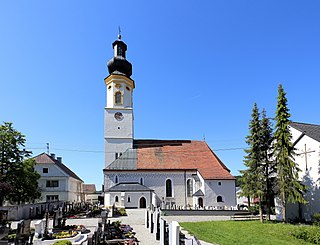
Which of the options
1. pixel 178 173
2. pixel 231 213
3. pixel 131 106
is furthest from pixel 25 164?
pixel 231 213

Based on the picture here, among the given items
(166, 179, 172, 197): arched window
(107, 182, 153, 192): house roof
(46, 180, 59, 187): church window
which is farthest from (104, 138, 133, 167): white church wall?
(46, 180, 59, 187): church window

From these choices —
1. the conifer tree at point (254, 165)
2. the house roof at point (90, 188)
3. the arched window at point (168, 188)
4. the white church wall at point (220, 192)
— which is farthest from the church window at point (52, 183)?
the house roof at point (90, 188)

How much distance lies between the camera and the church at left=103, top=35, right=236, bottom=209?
34594 mm

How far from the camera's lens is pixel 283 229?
61.1 ft

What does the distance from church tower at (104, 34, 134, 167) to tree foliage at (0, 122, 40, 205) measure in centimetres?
1088

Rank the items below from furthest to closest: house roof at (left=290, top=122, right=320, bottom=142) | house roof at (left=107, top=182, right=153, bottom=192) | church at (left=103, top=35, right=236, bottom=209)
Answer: church at (left=103, top=35, right=236, bottom=209), house roof at (left=107, top=182, right=153, bottom=192), house roof at (left=290, top=122, right=320, bottom=142)

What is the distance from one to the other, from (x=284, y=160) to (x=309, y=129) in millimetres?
5308

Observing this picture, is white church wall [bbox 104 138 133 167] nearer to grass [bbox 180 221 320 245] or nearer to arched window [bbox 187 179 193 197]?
arched window [bbox 187 179 193 197]

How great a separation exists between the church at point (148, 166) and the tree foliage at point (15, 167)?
9.30 m

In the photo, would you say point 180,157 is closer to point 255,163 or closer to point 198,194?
point 198,194

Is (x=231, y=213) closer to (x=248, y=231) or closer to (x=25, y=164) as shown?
(x=248, y=231)

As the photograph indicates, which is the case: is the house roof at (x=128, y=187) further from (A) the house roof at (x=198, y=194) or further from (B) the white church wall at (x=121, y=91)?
(B) the white church wall at (x=121, y=91)

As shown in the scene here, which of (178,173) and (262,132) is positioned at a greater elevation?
(262,132)

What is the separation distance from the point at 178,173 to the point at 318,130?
731 inches
